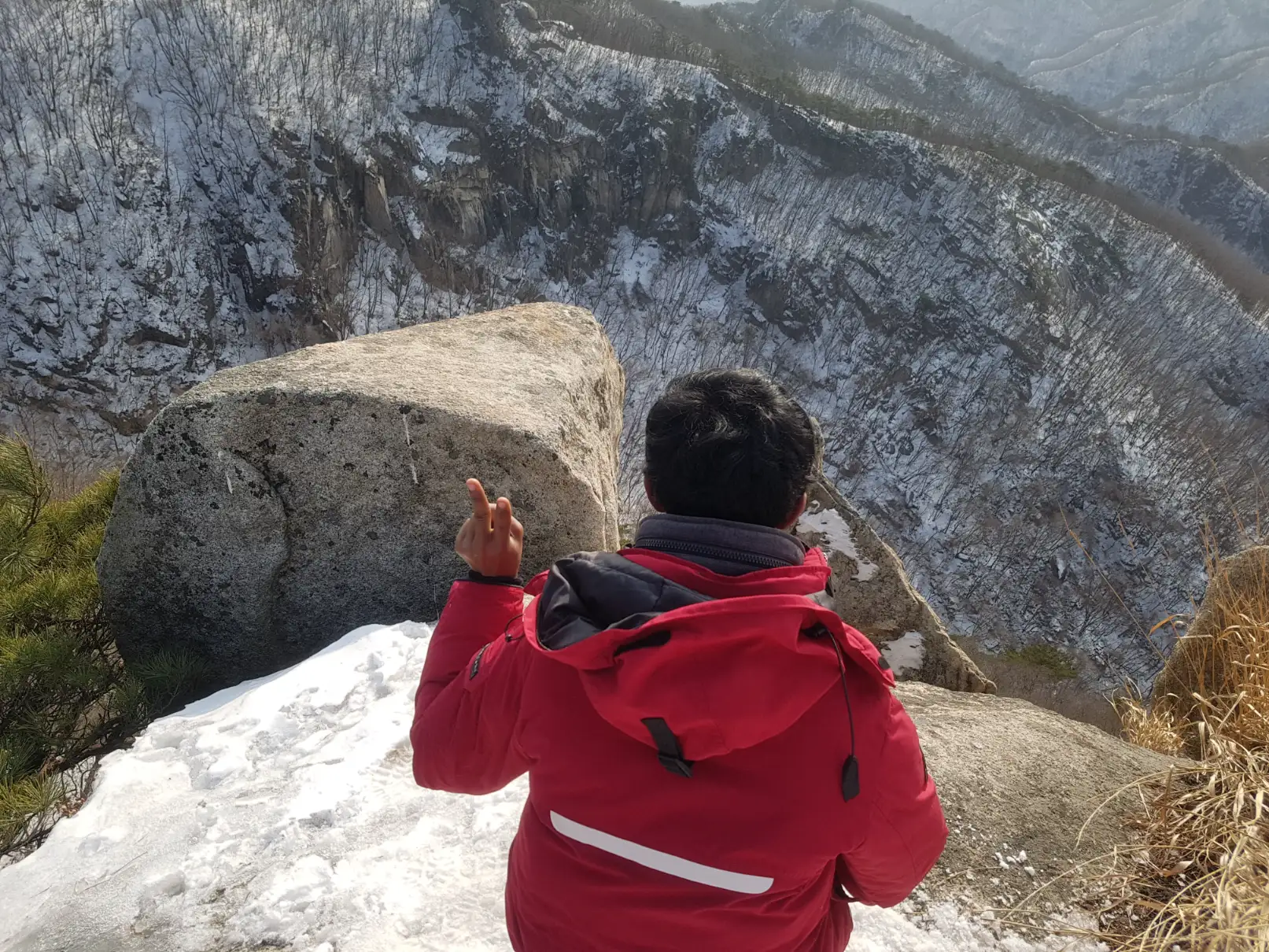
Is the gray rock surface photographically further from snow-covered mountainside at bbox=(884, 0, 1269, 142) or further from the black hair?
snow-covered mountainside at bbox=(884, 0, 1269, 142)

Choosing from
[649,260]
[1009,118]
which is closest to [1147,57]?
[1009,118]

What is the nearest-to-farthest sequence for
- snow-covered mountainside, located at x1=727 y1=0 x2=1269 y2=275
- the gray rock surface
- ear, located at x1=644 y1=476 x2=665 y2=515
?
ear, located at x1=644 y1=476 x2=665 y2=515
the gray rock surface
snow-covered mountainside, located at x1=727 y1=0 x2=1269 y2=275

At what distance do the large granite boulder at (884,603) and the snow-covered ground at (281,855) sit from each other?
287 centimetres

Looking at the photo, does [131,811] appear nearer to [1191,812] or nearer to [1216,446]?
[1191,812]

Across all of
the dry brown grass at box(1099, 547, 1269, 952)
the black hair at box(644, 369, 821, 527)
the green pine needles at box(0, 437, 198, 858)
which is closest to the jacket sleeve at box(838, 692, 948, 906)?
the black hair at box(644, 369, 821, 527)

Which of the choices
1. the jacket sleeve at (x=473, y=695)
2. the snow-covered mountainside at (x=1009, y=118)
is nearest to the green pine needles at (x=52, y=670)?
the jacket sleeve at (x=473, y=695)

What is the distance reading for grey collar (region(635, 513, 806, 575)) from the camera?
1.18 meters

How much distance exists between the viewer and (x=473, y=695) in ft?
4.51

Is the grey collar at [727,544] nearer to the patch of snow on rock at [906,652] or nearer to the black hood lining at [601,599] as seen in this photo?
the black hood lining at [601,599]

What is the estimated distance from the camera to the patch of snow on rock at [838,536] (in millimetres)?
5309

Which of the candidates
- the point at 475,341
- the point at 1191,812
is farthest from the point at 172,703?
the point at 1191,812

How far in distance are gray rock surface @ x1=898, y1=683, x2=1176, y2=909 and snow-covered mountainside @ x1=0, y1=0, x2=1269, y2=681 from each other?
58.2 feet

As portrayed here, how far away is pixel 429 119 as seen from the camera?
26422 millimetres

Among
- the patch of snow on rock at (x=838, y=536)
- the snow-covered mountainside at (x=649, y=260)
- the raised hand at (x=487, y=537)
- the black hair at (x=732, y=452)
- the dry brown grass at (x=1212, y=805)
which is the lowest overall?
the snow-covered mountainside at (x=649, y=260)
